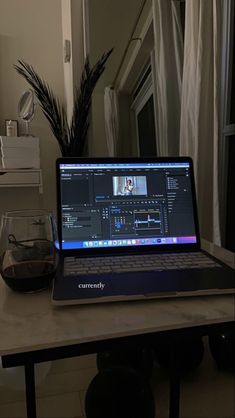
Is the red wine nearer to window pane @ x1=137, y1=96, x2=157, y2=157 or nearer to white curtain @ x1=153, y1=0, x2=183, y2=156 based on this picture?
white curtain @ x1=153, y1=0, x2=183, y2=156

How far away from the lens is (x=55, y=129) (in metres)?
1.62

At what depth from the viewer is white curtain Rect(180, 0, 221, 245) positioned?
115cm

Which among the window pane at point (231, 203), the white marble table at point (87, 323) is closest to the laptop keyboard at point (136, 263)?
the white marble table at point (87, 323)

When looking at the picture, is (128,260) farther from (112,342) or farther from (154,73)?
(154,73)

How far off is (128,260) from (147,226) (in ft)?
0.45

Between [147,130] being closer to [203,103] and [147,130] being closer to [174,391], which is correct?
[203,103]

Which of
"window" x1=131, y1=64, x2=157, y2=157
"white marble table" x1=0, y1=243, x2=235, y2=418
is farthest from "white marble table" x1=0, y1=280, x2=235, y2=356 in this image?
"window" x1=131, y1=64, x2=157, y2=157

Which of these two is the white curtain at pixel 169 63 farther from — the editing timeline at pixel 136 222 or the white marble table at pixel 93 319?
the white marble table at pixel 93 319

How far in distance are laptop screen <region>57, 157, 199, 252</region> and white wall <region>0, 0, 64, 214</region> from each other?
1144mm

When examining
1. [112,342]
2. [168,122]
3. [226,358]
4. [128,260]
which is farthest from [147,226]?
[168,122]

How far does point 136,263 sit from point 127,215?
17cm

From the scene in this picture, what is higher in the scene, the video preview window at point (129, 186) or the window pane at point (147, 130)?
the window pane at point (147, 130)

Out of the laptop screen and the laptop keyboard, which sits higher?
the laptop screen

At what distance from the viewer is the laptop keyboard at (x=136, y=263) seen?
0.73 meters
